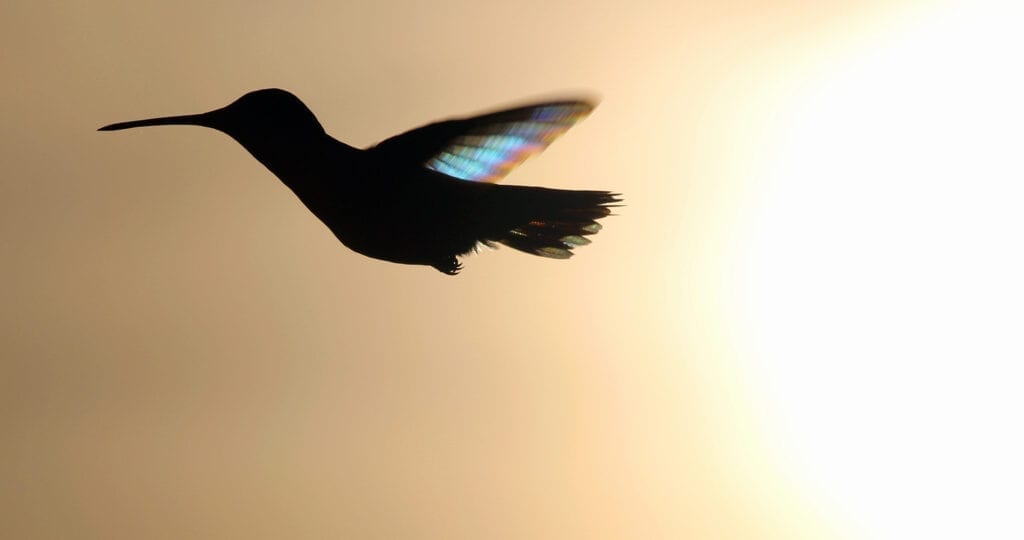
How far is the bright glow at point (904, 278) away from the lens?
1241 millimetres

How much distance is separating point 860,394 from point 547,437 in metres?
0.48

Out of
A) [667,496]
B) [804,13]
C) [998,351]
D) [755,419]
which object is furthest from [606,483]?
[804,13]

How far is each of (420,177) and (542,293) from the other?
449 millimetres

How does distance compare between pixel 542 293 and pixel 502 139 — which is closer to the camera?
pixel 502 139

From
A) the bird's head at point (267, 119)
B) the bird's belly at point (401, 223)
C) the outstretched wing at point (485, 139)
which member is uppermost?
the bird's head at point (267, 119)

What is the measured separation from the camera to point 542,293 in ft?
3.90

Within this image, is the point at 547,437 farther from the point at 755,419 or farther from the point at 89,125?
the point at 89,125

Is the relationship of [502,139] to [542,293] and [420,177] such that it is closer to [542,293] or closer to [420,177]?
[420,177]

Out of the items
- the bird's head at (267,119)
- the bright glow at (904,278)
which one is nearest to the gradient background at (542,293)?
the bright glow at (904,278)

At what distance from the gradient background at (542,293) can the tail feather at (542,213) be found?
1.17ft

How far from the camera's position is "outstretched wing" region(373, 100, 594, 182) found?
A: 2.50 feet

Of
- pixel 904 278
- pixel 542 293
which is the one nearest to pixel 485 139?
pixel 542 293

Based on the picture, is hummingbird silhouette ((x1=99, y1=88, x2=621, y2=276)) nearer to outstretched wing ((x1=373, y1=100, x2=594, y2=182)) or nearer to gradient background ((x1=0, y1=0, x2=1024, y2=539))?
outstretched wing ((x1=373, y1=100, x2=594, y2=182))

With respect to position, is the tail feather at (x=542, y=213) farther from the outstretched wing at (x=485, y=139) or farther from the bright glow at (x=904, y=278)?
the bright glow at (x=904, y=278)
